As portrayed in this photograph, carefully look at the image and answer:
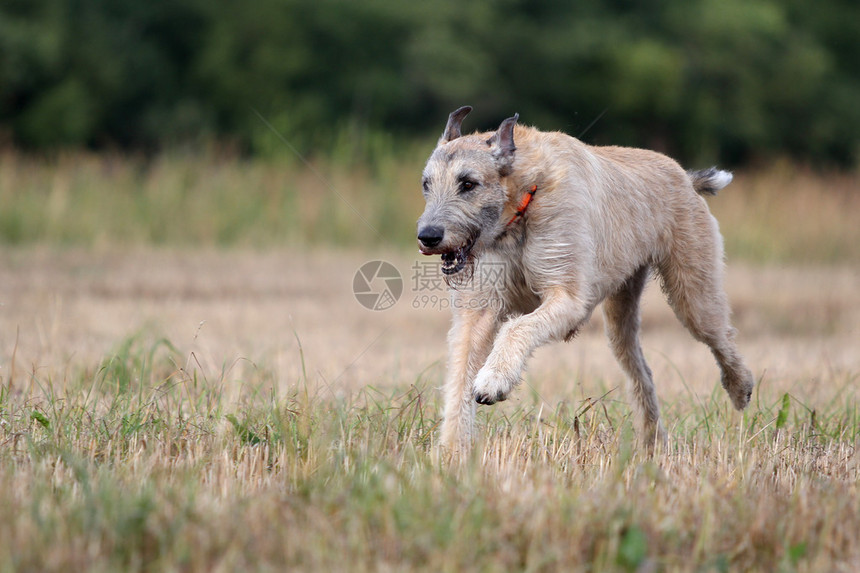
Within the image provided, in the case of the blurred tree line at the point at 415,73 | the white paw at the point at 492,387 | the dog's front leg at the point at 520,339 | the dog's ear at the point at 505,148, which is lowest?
the white paw at the point at 492,387

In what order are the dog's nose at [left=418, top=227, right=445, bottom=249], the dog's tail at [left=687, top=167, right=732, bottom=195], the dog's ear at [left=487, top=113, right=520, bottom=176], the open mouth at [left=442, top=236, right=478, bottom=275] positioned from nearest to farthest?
1. the dog's nose at [left=418, top=227, right=445, bottom=249]
2. the open mouth at [left=442, top=236, right=478, bottom=275]
3. the dog's ear at [left=487, top=113, right=520, bottom=176]
4. the dog's tail at [left=687, top=167, right=732, bottom=195]

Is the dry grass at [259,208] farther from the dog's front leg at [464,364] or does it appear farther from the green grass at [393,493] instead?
the green grass at [393,493]

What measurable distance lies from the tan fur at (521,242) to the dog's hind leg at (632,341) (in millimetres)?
18

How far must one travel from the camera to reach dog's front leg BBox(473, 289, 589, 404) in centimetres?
410

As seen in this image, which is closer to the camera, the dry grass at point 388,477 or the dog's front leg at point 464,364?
the dry grass at point 388,477

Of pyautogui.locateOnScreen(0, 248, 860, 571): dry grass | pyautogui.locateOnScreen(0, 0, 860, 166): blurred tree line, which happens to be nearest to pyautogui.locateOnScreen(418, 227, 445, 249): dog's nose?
pyautogui.locateOnScreen(0, 248, 860, 571): dry grass

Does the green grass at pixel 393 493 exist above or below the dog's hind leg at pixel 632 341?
below

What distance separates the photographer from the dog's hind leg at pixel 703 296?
5570 millimetres

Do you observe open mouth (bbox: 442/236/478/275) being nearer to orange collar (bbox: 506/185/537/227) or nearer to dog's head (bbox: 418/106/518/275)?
dog's head (bbox: 418/106/518/275)

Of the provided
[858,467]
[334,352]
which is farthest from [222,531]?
[334,352]

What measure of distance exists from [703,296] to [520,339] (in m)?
1.72

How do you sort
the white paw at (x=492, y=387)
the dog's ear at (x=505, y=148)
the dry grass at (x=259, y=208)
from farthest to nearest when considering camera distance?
1. the dry grass at (x=259, y=208)
2. the dog's ear at (x=505, y=148)
3. the white paw at (x=492, y=387)

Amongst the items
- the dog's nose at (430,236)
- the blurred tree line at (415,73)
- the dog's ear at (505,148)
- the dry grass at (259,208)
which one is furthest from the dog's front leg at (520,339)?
the blurred tree line at (415,73)

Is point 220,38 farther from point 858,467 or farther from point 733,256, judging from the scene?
point 858,467
